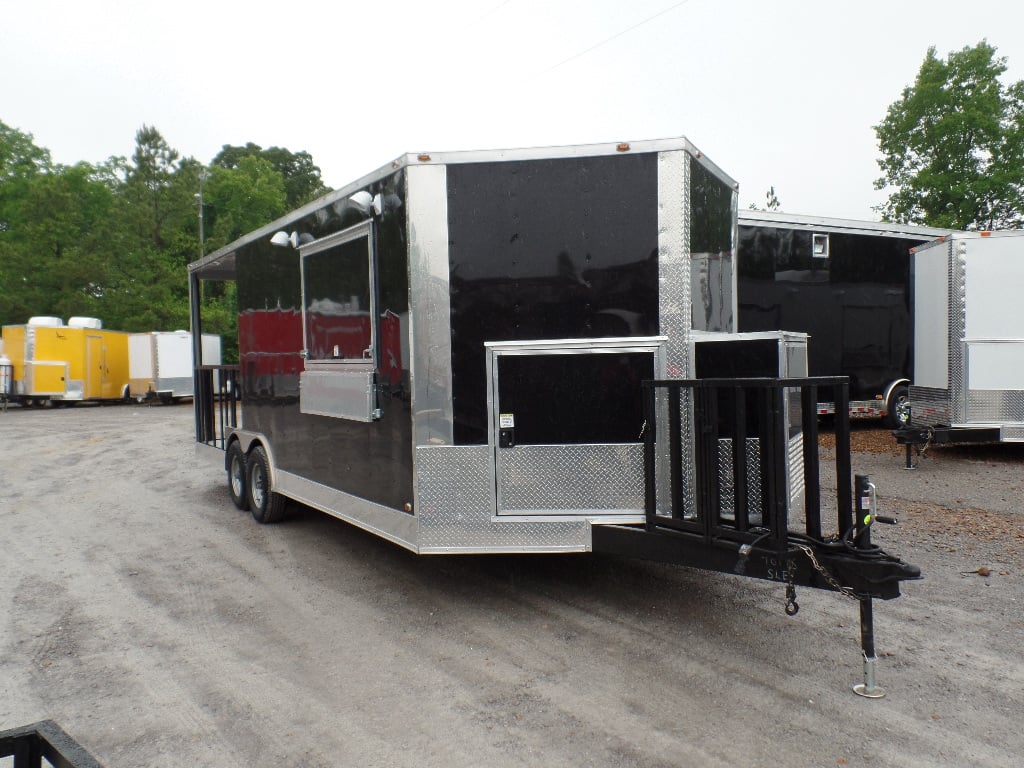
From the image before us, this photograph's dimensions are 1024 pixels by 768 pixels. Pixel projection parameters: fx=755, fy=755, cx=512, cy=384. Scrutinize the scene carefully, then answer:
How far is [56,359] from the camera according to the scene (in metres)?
24.0

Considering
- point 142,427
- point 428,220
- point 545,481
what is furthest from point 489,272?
point 142,427

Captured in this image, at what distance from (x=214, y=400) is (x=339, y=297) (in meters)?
4.57

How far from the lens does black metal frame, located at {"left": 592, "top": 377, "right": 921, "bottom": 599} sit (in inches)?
136

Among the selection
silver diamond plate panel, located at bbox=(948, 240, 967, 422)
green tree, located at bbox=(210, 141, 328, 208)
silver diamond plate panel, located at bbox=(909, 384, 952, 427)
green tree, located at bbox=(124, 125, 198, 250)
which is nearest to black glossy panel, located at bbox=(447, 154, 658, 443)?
silver diamond plate panel, located at bbox=(948, 240, 967, 422)

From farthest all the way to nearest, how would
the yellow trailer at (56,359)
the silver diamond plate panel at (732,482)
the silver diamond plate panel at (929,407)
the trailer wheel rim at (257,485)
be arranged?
the yellow trailer at (56,359)
the silver diamond plate panel at (929,407)
the trailer wheel rim at (257,485)
the silver diamond plate panel at (732,482)

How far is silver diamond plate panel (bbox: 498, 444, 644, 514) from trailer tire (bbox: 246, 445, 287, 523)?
11.3 feet

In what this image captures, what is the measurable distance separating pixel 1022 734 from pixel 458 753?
7.59ft

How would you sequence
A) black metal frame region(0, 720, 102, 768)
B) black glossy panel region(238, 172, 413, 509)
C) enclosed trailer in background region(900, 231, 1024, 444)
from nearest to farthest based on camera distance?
Result: black metal frame region(0, 720, 102, 768) < black glossy panel region(238, 172, 413, 509) < enclosed trailer in background region(900, 231, 1024, 444)

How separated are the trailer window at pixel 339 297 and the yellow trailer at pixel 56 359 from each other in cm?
2189

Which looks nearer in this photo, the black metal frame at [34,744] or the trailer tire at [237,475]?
the black metal frame at [34,744]

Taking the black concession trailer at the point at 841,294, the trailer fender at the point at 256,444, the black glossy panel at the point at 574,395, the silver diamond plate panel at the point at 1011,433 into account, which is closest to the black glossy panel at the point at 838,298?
the black concession trailer at the point at 841,294

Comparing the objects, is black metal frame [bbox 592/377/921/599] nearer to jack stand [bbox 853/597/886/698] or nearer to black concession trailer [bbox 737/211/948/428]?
jack stand [bbox 853/597/886/698]

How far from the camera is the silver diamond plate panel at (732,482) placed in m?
4.09

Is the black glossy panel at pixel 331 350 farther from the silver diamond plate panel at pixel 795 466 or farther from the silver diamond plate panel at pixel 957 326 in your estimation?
the silver diamond plate panel at pixel 957 326
